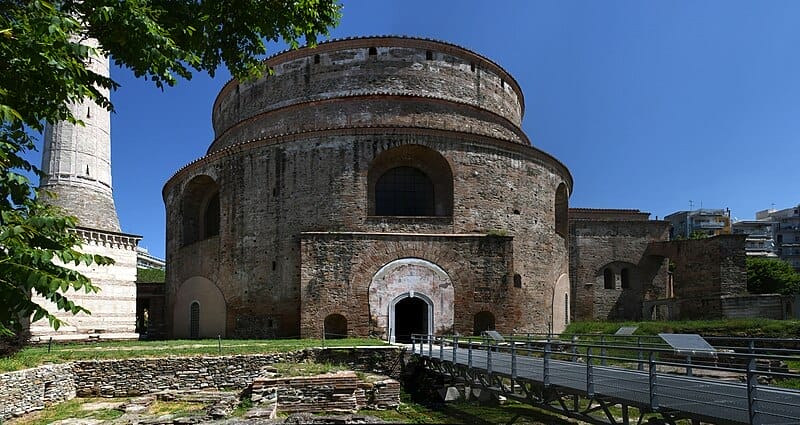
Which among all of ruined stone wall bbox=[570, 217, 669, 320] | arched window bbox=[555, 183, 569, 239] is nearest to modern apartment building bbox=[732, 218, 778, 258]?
ruined stone wall bbox=[570, 217, 669, 320]

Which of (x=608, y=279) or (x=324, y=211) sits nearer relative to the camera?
(x=324, y=211)

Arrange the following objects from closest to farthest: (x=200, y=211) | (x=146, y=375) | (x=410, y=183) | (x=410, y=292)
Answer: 1. (x=146, y=375)
2. (x=410, y=292)
3. (x=410, y=183)
4. (x=200, y=211)

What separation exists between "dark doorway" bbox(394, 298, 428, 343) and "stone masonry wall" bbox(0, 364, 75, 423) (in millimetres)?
10461

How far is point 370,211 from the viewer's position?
20.9 metres

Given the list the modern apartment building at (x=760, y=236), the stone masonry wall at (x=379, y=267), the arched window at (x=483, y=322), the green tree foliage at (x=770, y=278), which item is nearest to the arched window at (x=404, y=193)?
the stone masonry wall at (x=379, y=267)

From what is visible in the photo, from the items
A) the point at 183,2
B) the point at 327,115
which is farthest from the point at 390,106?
the point at 183,2

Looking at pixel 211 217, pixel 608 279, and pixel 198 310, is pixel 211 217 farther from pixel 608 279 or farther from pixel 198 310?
pixel 608 279

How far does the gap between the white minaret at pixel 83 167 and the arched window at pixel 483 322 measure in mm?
14222

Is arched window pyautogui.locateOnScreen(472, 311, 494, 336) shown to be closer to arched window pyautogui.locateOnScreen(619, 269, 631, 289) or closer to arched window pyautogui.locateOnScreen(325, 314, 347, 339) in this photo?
arched window pyautogui.locateOnScreen(325, 314, 347, 339)

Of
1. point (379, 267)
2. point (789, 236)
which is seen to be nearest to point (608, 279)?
point (379, 267)

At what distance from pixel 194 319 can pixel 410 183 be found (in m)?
10.4

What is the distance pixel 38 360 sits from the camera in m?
13.5

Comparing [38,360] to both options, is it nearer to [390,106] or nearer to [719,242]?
[390,106]

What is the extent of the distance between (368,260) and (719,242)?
1824 centimetres
